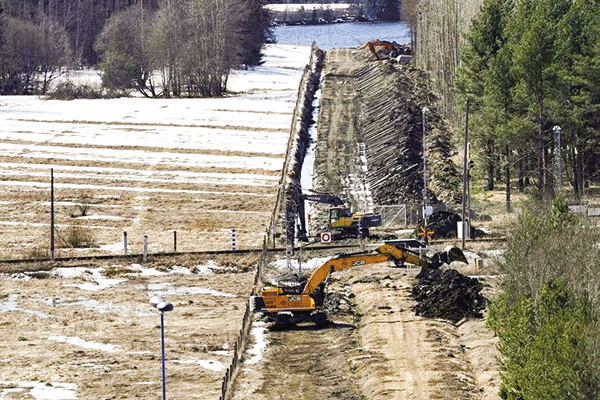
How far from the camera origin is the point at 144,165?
73.1 meters

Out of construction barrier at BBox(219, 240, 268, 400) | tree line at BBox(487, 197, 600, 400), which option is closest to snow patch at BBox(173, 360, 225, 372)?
construction barrier at BBox(219, 240, 268, 400)

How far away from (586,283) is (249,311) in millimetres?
12228

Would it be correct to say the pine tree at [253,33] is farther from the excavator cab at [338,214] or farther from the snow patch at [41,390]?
the snow patch at [41,390]

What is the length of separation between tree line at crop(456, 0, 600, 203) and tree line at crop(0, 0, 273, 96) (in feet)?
171

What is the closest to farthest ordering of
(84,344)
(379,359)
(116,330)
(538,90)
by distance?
(379,359) < (84,344) < (116,330) < (538,90)

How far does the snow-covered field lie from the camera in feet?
187

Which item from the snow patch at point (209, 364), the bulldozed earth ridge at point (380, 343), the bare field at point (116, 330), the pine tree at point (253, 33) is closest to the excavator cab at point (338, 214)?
the bulldozed earth ridge at point (380, 343)

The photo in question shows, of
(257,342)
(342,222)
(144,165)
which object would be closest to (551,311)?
(257,342)

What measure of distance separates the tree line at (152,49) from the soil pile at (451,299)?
75.0 metres

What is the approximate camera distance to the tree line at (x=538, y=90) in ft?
181

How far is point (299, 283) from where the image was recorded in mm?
42375

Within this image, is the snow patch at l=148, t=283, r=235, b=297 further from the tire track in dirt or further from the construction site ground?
the tire track in dirt

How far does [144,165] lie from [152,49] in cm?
4550

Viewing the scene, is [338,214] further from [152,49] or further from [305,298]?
[152,49]
